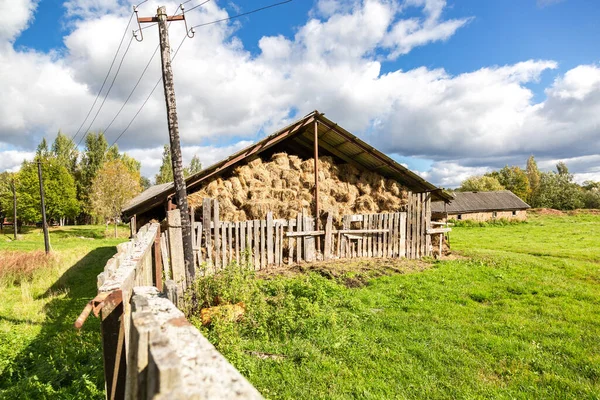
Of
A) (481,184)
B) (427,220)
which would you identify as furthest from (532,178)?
(427,220)

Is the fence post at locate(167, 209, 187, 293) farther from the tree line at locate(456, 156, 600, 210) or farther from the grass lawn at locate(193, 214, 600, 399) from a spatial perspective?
the tree line at locate(456, 156, 600, 210)

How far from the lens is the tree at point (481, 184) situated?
60.2m

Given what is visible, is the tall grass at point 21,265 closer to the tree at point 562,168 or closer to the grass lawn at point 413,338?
the grass lawn at point 413,338

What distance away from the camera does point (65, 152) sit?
5003cm

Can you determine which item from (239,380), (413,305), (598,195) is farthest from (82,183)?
(598,195)

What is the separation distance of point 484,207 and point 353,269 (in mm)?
38208

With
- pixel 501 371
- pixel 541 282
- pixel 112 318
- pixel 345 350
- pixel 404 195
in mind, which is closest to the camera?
pixel 112 318

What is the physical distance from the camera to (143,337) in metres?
1.36

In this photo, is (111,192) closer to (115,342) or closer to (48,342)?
(48,342)

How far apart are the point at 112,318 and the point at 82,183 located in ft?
185

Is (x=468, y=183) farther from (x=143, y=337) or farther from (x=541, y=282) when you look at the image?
(x=143, y=337)

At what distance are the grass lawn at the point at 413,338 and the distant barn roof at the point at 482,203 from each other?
34054 mm

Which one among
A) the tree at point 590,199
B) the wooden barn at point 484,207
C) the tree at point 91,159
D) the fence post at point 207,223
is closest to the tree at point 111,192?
the tree at point 91,159

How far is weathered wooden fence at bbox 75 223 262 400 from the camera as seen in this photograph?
3.26 feet
